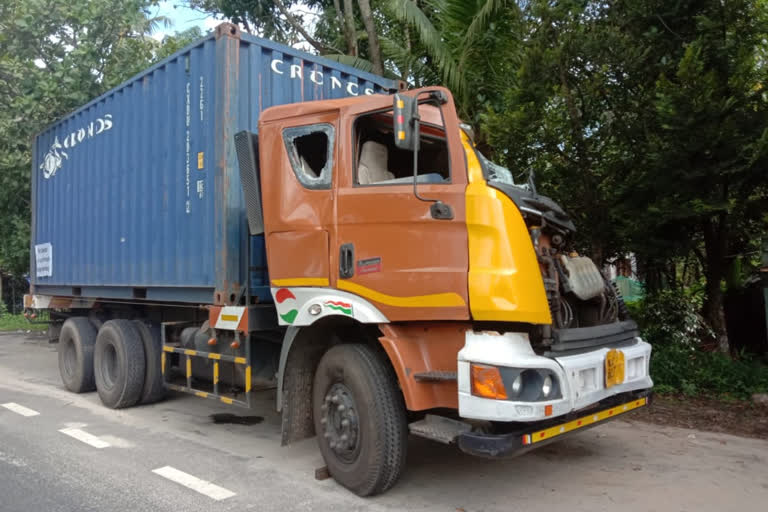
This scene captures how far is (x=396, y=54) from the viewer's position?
928 cm

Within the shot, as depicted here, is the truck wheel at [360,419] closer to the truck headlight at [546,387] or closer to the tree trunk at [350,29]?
the truck headlight at [546,387]

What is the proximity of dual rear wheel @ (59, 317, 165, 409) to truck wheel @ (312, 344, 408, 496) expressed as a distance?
307 centimetres

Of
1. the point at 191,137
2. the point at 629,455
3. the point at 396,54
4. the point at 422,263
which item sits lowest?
the point at 629,455

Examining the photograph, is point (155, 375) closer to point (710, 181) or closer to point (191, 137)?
point (191, 137)

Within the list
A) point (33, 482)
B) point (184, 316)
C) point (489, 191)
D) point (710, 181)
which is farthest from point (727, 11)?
point (33, 482)

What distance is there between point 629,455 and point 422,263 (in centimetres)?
263

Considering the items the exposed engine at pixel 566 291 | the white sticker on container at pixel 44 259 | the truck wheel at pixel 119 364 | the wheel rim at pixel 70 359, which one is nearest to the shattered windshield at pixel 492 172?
the exposed engine at pixel 566 291

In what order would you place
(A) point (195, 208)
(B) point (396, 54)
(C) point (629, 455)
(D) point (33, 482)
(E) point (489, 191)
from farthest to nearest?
(B) point (396, 54)
(A) point (195, 208)
(C) point (629, 455)
(D) point (33, 482)
(E) point (489, 191)

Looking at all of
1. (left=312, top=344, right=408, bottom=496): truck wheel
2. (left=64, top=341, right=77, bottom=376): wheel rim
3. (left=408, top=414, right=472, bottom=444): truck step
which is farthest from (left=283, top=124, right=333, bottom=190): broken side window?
(left=64, top=341, right=77, bottom=376): wheel rim

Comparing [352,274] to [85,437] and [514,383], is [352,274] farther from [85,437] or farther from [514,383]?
[85,437]

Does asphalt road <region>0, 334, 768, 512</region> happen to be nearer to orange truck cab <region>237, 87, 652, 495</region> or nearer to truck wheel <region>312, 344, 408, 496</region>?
truck wheel <region>312, 344, 408, 496</region>


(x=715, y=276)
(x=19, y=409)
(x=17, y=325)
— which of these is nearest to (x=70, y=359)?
(x=19, y=409)

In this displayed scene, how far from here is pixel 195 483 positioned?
4.27 m

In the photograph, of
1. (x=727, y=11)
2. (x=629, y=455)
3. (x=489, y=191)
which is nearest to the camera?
(x=489, y=191)
